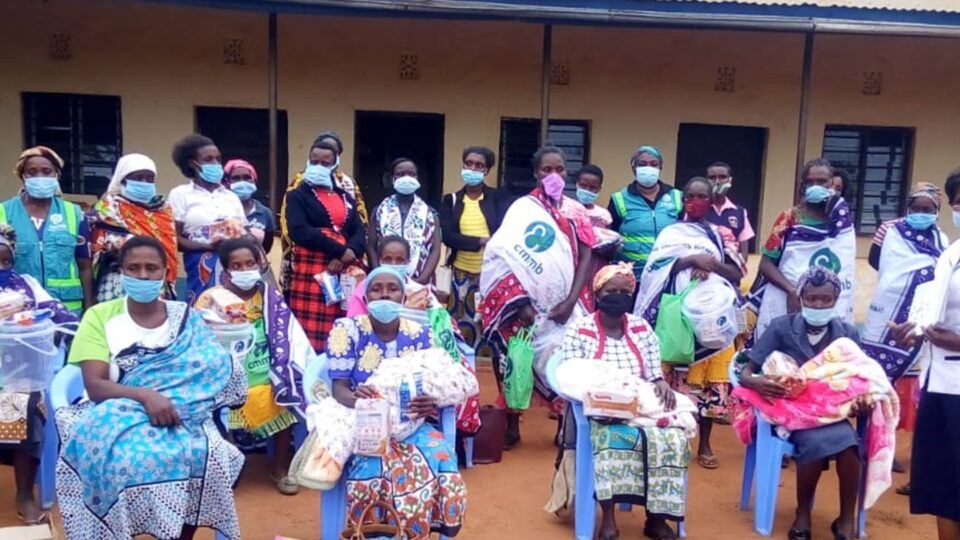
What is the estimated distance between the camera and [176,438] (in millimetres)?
3242

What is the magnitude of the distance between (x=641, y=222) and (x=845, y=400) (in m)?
1.89

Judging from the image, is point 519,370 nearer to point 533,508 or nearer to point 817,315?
point 533,508

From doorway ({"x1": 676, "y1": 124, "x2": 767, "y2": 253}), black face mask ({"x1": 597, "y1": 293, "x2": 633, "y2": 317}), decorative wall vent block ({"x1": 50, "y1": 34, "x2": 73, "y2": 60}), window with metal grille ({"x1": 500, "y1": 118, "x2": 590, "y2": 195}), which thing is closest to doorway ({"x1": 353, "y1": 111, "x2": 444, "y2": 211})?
window with metal grille ({"x1": 500, "y1": 118, "x2": 590, "y2": 195})

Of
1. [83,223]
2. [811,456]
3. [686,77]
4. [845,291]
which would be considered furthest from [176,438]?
[686,77]

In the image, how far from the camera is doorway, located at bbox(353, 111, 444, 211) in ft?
28.1

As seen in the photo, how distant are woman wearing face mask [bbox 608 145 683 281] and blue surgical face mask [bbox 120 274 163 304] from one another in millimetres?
3111

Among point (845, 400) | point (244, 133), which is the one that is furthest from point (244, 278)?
point (244, 133)

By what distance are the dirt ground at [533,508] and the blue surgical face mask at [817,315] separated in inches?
43.2

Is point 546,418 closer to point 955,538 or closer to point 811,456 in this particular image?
point 811,456

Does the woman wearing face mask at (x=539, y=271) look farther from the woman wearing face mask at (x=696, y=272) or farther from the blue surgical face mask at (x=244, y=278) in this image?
the blue surgical face mask at (x=244, y=278)

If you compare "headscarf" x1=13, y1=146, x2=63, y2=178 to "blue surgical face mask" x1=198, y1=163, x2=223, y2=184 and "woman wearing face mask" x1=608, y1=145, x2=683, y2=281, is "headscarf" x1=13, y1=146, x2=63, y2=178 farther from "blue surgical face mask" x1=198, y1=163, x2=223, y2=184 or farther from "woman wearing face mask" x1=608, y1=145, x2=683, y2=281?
"woman wearing face mask" x1=608, y1=145, x2=683, y2=281

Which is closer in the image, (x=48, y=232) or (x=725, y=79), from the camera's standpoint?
(x=48, y=232)

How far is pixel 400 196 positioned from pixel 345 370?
2026mm

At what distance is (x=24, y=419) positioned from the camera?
12.8ft
